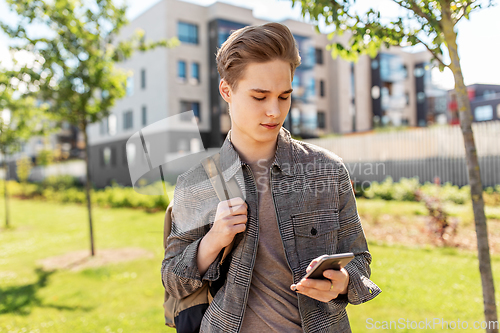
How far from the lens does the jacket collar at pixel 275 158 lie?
152 cm

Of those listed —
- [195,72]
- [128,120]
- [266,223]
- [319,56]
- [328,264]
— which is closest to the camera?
[328,264]

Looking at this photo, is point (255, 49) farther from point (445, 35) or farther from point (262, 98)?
point (445, 35)

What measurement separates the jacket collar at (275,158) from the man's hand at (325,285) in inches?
16.4

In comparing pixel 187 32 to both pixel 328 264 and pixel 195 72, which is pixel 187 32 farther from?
pixel 328 264

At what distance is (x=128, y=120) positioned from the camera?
961 inches

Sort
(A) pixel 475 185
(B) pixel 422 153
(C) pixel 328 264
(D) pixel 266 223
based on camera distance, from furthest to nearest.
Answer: (B) pixel 422 153 → (A) pixel 475 185 → (D) pixel 266 223 → (C) pixel 328 264

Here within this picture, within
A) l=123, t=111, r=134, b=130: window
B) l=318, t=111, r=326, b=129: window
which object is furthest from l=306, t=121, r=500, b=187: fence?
l=123, t=111, r=134, b=130: window

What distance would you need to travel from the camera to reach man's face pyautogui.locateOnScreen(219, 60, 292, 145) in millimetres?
1422

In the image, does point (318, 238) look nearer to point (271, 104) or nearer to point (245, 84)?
point (271, 104)

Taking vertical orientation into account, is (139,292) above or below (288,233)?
below

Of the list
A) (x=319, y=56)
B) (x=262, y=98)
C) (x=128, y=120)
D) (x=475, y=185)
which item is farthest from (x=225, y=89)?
(x=319, y=56)

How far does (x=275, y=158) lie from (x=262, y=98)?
25 centimetres

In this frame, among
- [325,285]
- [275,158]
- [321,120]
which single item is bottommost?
[325,285]

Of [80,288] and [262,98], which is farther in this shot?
[80,288]
